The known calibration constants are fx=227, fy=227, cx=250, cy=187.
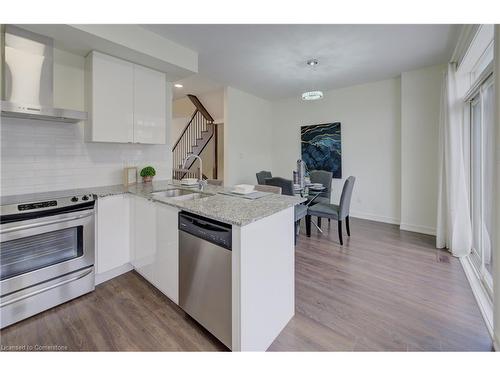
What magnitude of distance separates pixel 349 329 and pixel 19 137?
3.34 m

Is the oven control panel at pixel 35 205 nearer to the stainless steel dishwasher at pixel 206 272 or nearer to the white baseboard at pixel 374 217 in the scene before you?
the stainless steel dishwasher at pixel 206 272

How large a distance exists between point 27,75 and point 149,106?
110cm

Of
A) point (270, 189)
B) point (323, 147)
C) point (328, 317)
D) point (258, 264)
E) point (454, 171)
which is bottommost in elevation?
point (328, 317)

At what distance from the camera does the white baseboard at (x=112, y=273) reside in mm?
2262

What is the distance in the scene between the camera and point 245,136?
208 inches

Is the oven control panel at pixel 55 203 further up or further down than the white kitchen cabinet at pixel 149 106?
further down

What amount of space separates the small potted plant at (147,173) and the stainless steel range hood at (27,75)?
0.99m

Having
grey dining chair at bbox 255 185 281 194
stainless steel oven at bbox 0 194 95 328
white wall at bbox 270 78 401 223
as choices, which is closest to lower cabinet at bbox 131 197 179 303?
stainless steel oven at bbox 0 194 95 328

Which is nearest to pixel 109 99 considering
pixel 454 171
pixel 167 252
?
pixel 167 252

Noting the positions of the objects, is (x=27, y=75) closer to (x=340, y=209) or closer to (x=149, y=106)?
(x=149, y=106)

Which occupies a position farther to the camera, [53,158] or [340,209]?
[340,209]

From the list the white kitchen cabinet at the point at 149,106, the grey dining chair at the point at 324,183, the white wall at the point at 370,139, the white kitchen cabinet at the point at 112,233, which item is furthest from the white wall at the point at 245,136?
the white kitchen cabinet at the point at 112,233
